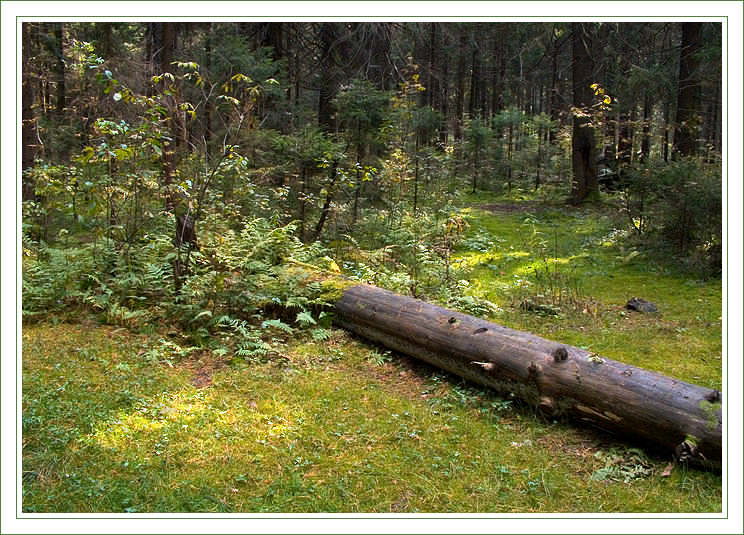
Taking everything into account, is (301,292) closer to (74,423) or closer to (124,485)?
(74,423)

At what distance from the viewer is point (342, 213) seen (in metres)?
11.7

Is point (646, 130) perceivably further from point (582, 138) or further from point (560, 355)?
point (560, 355)

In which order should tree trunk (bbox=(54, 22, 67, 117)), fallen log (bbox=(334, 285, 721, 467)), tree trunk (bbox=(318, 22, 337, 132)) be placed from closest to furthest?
fallen log (bbox=(334, 285, 721, 467))
tree trunk (bbox=(54, 22, 67, 117))
tree trunk (bbox=(318, 22, 337, 132))

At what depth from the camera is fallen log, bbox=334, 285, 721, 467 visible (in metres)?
4.32

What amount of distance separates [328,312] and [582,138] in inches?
507

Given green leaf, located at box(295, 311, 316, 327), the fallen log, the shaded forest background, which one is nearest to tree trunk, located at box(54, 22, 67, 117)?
the shaded forest background

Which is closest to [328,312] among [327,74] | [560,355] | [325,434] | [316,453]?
[325,434]

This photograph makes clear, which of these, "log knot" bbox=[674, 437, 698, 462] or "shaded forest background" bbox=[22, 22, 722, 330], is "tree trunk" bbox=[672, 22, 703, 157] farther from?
"log knot" bbox=[674, 437, 698, 462]

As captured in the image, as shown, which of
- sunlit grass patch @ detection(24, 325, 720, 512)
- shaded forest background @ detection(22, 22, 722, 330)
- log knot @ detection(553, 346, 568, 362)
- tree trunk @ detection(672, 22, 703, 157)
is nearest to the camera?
sunlit grass patch @ detection(24, 325, 720, 512)

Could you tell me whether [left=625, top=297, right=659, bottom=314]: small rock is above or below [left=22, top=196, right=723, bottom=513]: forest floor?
above

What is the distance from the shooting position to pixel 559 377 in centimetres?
511

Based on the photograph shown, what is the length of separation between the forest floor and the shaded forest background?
1.21 m

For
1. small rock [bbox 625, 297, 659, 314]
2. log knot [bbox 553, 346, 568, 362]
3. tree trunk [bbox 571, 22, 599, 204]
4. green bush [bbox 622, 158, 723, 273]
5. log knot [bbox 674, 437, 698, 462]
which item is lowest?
log knot [bbox 674, 437, 698, 462]

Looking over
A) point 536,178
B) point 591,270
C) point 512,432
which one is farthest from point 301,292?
point 536,178
